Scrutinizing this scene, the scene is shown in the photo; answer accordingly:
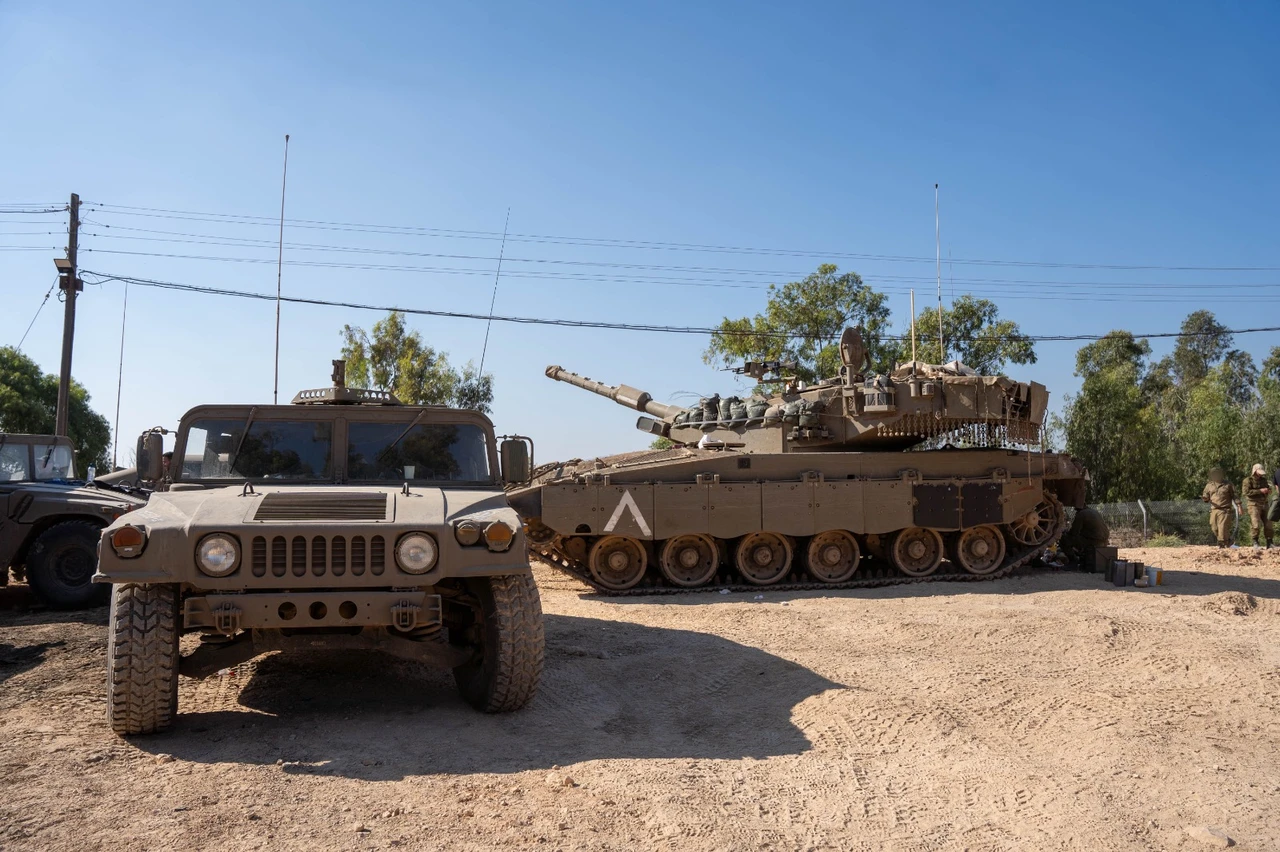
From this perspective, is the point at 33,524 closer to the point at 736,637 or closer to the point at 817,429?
the point at 736,637

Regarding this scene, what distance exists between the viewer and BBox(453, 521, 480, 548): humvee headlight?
5594 millimetres

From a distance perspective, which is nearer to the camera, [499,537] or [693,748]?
[693,748]

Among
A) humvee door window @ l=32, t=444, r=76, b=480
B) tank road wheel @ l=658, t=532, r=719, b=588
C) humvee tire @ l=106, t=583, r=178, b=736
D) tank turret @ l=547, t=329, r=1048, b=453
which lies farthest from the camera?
tank turret @ l=547, t=329, r=1048, b=453

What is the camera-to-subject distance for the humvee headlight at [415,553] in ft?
18.1

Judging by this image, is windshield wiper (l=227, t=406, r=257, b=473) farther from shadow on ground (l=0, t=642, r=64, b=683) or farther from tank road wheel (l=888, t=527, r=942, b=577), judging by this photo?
tank road wheel (l=888, t=527, r=942, b=577)

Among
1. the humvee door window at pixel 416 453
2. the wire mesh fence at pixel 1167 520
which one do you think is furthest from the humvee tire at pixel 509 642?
the wire mesh fence at pixel 1167 520

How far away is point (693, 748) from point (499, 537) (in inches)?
60.5

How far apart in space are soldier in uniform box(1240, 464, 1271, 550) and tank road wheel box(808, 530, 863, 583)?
29.1 ft

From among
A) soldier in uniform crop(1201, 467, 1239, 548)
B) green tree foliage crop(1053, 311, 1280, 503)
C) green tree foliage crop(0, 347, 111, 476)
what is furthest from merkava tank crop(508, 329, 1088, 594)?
green tree foliage crop(0, 347, 111, 476)

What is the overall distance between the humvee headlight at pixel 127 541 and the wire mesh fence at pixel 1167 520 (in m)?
19.6

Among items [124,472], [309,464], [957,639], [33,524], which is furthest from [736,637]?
[124,472]

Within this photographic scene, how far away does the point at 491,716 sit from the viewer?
598 cm

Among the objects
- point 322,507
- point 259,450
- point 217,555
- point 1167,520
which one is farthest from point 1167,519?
point 217,555

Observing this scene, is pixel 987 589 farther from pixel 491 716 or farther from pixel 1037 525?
pixel 491 716
